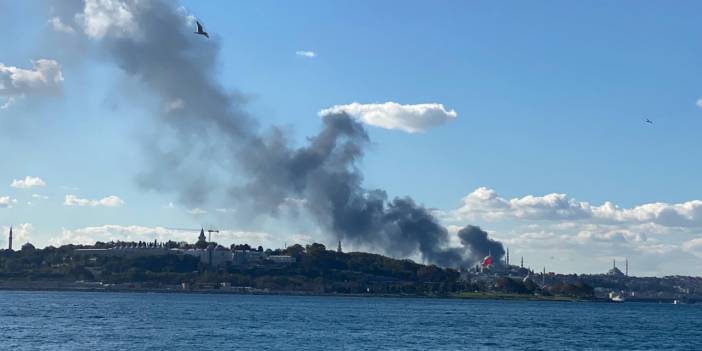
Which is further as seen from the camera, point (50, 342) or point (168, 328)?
point (168, 328)

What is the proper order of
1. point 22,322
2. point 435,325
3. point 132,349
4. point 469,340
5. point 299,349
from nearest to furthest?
point 132,349 < point 299,349 < point 469,340 < point 22,322 < point 435,325

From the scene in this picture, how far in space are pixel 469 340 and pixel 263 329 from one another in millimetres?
23299

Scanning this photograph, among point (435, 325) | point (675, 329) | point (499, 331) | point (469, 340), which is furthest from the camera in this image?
point (675, 329)

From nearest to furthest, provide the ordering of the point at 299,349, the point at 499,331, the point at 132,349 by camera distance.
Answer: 1. the point at 132,349
2. the point at 299,349
3. the point at 499,331

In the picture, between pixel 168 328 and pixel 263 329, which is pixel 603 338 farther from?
pixel 168 328

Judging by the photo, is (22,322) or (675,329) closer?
(22,322)

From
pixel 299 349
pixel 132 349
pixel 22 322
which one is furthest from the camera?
pixel 22 322

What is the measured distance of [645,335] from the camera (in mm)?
152375

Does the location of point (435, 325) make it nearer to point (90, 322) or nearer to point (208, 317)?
point (208, 317)

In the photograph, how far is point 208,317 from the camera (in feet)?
507

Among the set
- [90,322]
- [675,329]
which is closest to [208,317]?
[90,322]

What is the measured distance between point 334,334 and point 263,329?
937 cm

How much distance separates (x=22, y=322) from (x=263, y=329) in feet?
90.3

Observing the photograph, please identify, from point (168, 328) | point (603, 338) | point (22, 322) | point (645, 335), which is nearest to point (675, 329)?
point (645, 335)
